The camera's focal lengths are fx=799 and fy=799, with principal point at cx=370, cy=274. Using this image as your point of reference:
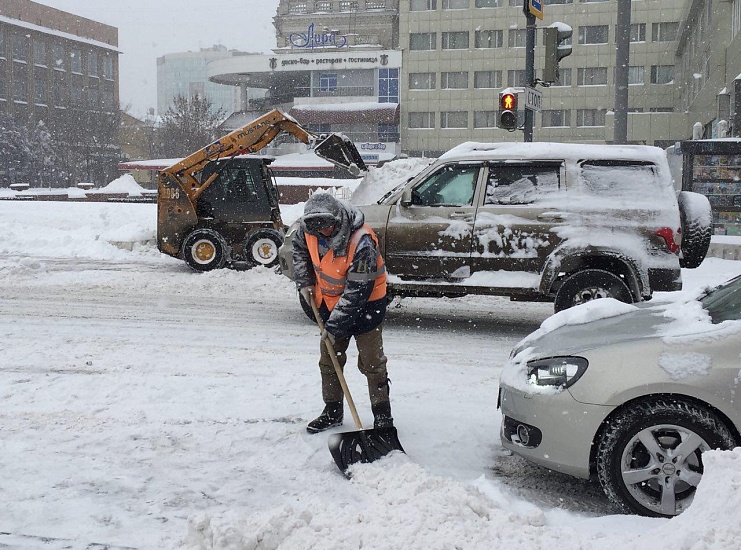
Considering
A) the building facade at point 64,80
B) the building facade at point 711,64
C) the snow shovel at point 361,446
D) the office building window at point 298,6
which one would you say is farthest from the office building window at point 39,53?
the snow shovel at point 361,446

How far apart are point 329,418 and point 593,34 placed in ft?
212

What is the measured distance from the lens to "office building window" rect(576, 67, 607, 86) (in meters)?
63.8

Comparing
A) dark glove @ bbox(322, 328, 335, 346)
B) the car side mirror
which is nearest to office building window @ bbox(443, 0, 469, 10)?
the car side mirror

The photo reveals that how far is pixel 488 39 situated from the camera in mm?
66312

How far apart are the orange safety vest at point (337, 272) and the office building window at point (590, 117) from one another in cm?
6253

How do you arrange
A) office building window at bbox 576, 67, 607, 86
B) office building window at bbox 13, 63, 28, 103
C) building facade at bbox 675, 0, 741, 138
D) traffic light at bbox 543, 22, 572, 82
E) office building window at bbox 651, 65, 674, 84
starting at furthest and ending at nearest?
office building window at bbox 13, 63, 28, 103 < office building window at bbox 576, 67, 607, 86 < office building window at bbox 651, 65, 674, 84 < building facade at bbox 675, 0, 741, 138 < traffic light at bbox 543, 22, 572, 82

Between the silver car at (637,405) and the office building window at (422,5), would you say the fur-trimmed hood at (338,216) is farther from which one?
the office building window at (422,5)

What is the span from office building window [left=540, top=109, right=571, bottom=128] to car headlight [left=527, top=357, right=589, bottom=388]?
6300cm

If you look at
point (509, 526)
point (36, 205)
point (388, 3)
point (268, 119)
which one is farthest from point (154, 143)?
point (509, 526)

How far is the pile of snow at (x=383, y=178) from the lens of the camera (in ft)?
36.4

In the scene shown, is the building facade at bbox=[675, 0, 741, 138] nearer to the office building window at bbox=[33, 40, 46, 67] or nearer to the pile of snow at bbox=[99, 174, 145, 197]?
the pile of snow at bbox=[99, 174, 145, 197]

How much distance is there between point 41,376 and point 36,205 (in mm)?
14802

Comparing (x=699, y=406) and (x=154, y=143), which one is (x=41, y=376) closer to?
(x=699, y=406)

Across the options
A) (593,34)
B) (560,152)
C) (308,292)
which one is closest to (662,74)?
(593,34)
